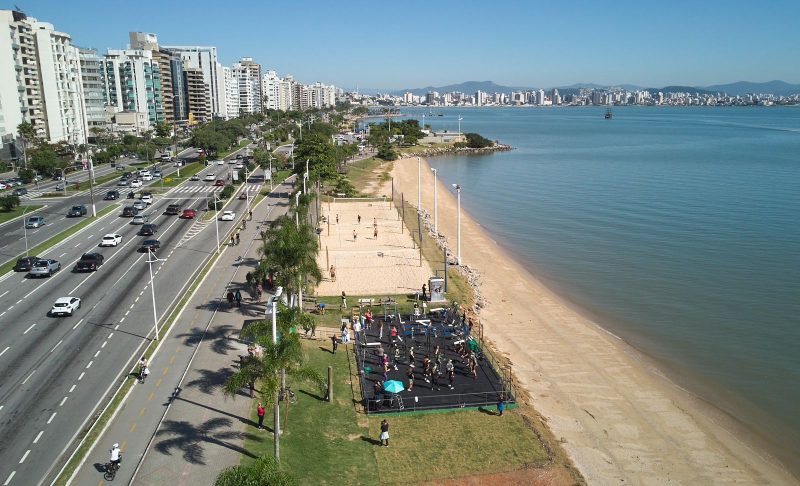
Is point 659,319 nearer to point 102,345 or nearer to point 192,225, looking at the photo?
point 102,345

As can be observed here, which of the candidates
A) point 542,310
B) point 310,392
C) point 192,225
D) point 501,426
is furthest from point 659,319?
point 192,225

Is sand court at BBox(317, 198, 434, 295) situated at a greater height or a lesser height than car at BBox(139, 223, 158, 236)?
lesser

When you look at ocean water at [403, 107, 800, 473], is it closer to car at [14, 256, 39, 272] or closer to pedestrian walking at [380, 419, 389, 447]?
pedestrian walking at [380, 419, 389, 447]

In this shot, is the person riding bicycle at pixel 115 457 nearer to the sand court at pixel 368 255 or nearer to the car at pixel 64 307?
the car at pixel 64 307

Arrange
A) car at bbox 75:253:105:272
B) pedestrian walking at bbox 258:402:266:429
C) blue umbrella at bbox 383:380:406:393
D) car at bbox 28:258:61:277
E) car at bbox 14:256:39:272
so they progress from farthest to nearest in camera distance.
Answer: car at bbox 75:253:105:272 < car at bbox 14:256:39:272 < car at bbox 28:258:61:277 < blue umbrella at bbox 383:380:406:393 < pedestrian walking at bbox 258:402:266:429

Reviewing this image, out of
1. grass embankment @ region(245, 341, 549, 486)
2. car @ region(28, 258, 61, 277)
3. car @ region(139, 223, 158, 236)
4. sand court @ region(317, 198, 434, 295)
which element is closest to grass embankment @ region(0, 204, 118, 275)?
car @ region(28, 258, 61, 277)
